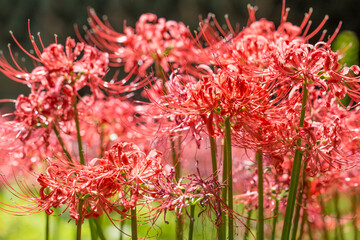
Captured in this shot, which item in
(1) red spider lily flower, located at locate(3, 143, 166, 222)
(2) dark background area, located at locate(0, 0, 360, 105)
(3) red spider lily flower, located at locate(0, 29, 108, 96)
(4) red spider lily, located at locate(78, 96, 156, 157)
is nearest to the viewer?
(1) red spider lily flower, located at locate(3, 143, 166, 222)

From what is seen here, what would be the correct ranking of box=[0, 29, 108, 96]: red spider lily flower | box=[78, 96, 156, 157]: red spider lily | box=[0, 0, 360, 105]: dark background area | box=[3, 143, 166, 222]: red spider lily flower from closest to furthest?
box=[3, 143, 166, 222]: red spider lily flower
box=[0, 29, 108, 96]: red spider lily flower
box=[78, 96, 156, 157]: red spider lily
box=[0, 0, 360, 105]: dark background area

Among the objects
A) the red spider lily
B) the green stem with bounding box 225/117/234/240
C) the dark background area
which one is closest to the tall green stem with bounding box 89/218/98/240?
the red spider lily

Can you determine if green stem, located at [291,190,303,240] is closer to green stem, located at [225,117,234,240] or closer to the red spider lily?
green stem, located at [225,117,234,240]

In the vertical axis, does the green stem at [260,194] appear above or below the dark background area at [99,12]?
below

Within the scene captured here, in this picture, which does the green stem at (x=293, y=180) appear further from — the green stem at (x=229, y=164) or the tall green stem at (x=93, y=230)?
the tall green stem at (x=93, y=230)

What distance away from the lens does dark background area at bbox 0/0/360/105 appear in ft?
13.8

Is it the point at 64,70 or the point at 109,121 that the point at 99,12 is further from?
the point at 64,70

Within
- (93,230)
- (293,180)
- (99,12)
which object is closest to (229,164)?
(293,180)

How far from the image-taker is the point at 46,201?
0.78m

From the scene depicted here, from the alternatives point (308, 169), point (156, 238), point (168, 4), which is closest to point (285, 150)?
point (308, 169)

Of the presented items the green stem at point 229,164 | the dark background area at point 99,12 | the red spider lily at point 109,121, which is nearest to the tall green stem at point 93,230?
the red spider lily at point 109,121

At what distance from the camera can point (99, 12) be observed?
477 centimetres

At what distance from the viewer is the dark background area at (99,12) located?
13.8ft

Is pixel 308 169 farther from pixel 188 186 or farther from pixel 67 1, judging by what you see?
pixel 67 1
